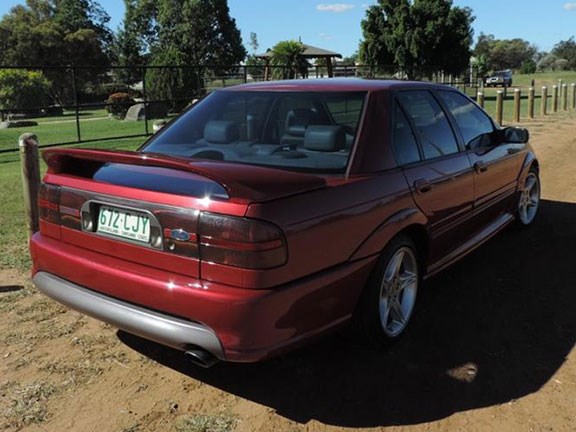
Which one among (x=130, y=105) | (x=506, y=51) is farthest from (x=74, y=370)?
(x=506, y=51)

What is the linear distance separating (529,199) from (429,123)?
8.83 ft

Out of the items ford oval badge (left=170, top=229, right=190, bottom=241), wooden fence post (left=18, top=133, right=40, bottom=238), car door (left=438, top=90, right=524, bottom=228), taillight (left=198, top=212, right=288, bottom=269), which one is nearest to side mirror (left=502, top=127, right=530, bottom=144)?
car door (left=438, top=90, right=524, bottom=228)

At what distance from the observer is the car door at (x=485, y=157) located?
15.2ft

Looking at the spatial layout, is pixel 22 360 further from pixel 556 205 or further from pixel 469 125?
pixel 556 205

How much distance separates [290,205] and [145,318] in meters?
0.87

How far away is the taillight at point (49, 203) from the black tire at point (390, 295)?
1.78 metres

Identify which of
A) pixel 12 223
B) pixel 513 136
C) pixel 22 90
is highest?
pixel 22 90

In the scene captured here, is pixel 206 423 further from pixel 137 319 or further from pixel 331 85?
pixel 331 85

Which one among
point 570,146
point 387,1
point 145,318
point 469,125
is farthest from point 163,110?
point 387,1

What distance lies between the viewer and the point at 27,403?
3115mm

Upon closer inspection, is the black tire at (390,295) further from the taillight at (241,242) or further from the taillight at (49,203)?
the taillight at (49,203)

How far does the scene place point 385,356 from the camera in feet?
11.7

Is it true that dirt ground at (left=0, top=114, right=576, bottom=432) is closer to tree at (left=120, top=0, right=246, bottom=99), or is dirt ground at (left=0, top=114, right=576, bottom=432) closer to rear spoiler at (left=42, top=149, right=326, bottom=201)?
rear spoiler at (left=42, top=149, right=326, bottom=201)

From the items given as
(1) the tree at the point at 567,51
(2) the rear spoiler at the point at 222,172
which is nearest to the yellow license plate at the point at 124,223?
(2) the rear spoiler at the point at 222,172
